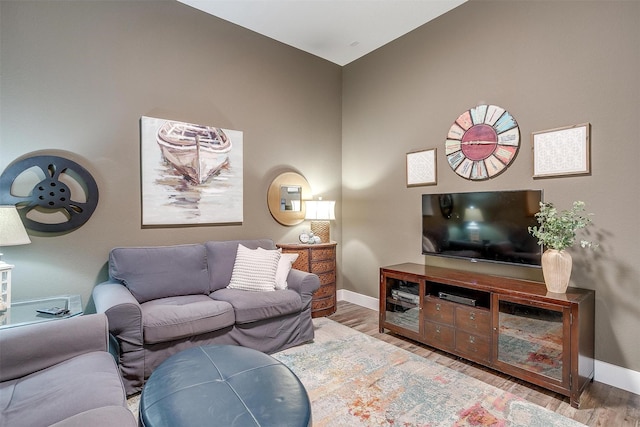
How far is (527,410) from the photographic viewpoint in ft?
6.47

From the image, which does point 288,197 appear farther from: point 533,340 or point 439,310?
point 533,340

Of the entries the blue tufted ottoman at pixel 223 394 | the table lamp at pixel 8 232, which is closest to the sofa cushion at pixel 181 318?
the blue tufted ottoman at pixel 223 394

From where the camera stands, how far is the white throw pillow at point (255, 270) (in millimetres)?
2930

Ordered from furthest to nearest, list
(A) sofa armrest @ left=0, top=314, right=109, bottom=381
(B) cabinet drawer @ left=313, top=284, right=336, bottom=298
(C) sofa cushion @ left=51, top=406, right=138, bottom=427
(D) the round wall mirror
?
(D) the round wall mirror → (B) cabinet drawer @ left=313, top=284, right=336, bottom=298 → (A) sofa armrest @ left=0, top=314, right=109, bottom=381 → (C) sofa cushion @ left=51, top=406, right=138, bottom=427

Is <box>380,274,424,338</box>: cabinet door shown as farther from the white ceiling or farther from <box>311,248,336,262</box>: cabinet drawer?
the white ceiling

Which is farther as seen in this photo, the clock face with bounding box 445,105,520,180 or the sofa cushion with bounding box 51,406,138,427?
the clock face with bounding box 445,105,520,180

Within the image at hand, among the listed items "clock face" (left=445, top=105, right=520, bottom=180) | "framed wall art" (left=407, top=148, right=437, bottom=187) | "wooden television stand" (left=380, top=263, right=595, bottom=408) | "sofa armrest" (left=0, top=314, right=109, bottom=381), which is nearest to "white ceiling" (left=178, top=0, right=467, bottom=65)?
"clock face" (left=445, top=105, right=520, bottom=180)

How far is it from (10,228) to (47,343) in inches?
35.7

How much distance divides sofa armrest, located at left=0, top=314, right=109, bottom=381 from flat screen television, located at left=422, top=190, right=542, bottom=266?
280 centimetres

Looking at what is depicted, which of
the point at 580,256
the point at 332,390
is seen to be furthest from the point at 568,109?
the point at 332,390

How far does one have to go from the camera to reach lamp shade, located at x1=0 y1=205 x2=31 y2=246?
77.7 inches

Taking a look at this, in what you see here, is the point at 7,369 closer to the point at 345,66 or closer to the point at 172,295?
the point at 172,295

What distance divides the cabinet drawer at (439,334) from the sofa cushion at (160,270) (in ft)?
6.72

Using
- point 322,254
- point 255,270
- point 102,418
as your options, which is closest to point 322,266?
point 322,254
